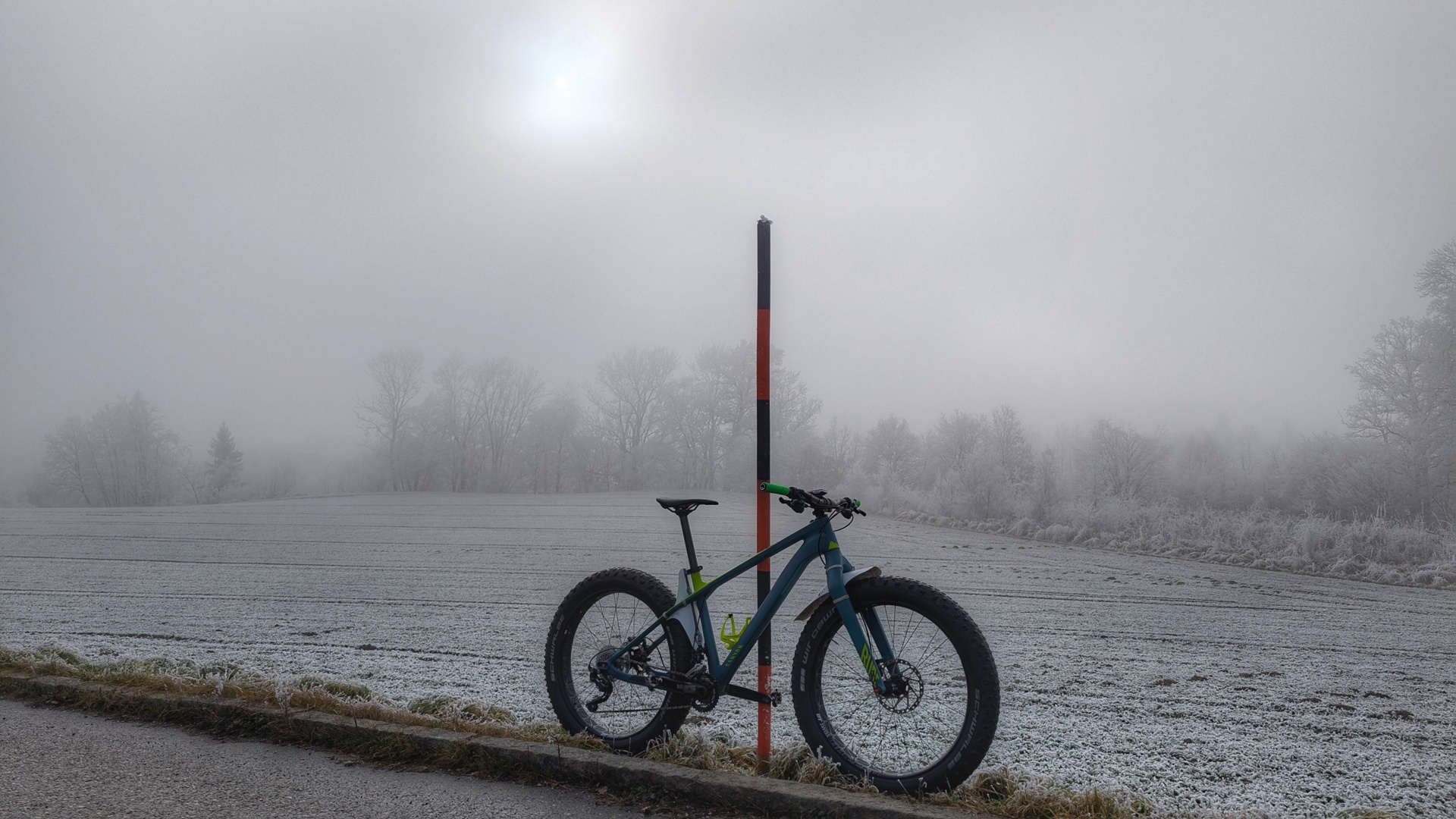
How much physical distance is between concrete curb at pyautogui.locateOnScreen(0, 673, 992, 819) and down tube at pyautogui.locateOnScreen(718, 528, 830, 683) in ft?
1.40

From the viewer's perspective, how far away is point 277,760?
3.21m

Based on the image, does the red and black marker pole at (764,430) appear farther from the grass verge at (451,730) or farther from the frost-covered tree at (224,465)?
the frost-covered tree at (224,465)

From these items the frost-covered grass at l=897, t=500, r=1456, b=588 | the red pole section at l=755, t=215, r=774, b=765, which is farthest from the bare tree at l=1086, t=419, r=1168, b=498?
the red pole section at l=755, t=215, r=774, b=765

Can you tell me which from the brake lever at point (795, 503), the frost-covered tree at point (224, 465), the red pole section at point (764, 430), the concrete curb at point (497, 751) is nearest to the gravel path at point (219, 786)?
the concrete curb at point (497, 751)

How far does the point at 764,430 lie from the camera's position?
11.4 ft

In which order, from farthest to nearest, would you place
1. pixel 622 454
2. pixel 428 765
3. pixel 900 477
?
pixel 622 454 → pixel 900 477 → pixel 428 765

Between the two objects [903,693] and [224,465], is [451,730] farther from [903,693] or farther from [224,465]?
[224,465]

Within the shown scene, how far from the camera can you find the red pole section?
3.24 metres

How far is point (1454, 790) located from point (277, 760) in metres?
4.81

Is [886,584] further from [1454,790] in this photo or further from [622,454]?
[622,454]

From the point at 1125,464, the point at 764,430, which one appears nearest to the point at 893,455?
the point at 1125,464

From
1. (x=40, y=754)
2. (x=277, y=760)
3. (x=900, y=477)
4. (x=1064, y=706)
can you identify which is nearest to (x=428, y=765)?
(x=277, y=760)

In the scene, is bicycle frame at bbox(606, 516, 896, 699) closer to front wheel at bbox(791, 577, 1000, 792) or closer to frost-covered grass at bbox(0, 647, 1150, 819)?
front wheel at bbox(791, 577, 1000, 792)

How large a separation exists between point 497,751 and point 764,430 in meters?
1.68
